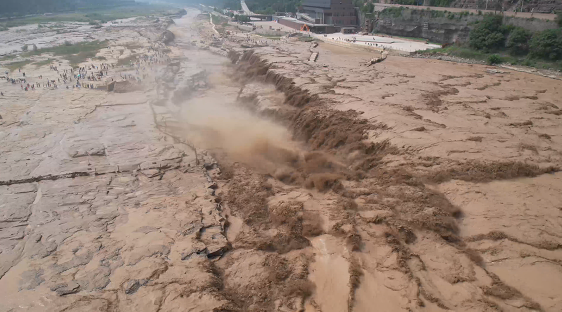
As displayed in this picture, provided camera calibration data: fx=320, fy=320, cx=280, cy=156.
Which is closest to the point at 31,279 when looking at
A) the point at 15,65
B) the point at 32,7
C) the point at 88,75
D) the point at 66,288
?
the point at 66,288

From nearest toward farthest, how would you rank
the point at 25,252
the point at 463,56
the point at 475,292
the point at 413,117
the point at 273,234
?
the point at 475,292 → the point at 25,252 → the point at 273,234 → the point at 413,117 → the point at 463,56

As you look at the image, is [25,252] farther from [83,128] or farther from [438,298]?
[438,298]

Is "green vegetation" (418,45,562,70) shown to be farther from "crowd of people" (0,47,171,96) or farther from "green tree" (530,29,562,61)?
"crowd of people" (0,47,171,96)

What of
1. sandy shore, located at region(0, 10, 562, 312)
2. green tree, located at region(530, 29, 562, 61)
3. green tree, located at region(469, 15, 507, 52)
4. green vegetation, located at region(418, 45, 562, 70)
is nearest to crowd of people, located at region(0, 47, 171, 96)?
sandy shore, located at region(0, 10, 562, 312)

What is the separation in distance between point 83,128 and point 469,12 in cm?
3633

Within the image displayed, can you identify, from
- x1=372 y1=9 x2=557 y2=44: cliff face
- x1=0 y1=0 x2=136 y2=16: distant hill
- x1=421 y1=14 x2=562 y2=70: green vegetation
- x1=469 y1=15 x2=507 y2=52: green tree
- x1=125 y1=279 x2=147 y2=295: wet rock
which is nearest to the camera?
x1=125 y1=279 x2=147 y2=295: wet rock

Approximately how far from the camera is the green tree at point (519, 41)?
2600cm

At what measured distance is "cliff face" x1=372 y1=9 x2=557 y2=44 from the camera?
27.7m

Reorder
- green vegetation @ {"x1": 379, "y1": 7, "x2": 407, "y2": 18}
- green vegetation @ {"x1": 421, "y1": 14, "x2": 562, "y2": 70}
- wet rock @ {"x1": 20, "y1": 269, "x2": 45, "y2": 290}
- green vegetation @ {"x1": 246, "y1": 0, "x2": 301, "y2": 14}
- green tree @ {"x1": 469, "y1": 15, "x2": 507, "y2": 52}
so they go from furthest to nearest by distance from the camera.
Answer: green vegetation @ {"x1": 246, "y1": 0, "x2": 301, "y2": 14}
green vegetation @ {"x1": 379, "y1": 7, "x2": 407, "y2": 18}
green tree @ {"x1": 469, "y1": 15, "x2": 507, "y2": 52}
green vegetation @ {"x1": 421, "y1": 14, "x2": 562, "y2": 70}
wet rock @ {"x1": 20, "y1": 269, "x2": 45, "y2": 290}

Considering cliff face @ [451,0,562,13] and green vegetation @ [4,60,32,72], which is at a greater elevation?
cliff face @ [451,0,562,13]

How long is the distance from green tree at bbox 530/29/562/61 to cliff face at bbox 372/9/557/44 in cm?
226

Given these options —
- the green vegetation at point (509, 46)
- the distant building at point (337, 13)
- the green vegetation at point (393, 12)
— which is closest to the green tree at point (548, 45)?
the green vegetation at point (509, 46)

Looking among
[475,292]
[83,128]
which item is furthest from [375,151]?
[83,128]

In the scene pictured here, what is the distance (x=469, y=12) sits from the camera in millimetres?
32875
